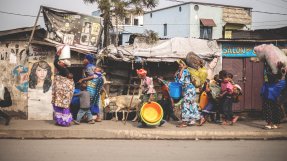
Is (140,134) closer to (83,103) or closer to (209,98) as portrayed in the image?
(83,103)

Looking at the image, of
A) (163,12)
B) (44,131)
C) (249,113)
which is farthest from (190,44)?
(163,12)

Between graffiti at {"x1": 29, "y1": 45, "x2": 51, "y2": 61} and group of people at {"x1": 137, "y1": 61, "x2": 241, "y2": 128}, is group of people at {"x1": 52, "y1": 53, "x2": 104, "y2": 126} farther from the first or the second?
graffiti at {"x1": 29, "y1": 45, "x2": 51, "y2": 61}

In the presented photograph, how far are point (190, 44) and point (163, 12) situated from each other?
87.9 ft

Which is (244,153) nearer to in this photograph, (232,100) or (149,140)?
(149,140)

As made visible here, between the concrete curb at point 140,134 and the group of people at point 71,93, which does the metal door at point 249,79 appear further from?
the group of people at point 71,93

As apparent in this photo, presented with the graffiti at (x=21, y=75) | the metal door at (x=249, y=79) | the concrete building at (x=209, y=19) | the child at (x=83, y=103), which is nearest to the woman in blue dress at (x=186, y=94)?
the child at (x=83, y=103)

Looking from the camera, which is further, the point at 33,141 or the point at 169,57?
the point at 169,57

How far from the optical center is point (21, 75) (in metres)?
11.8

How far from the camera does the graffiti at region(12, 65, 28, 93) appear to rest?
11750mm

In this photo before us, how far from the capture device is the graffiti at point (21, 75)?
11.8 m

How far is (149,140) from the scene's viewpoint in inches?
321

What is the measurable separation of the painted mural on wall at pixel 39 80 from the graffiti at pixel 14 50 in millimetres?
290

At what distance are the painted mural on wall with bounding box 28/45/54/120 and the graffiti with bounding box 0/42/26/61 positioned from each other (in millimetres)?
290

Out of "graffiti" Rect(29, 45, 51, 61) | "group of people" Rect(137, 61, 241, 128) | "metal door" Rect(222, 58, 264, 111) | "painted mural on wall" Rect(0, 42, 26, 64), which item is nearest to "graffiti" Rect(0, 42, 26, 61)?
"painted mural on wall" Rect(0, 42, 26, 64)
